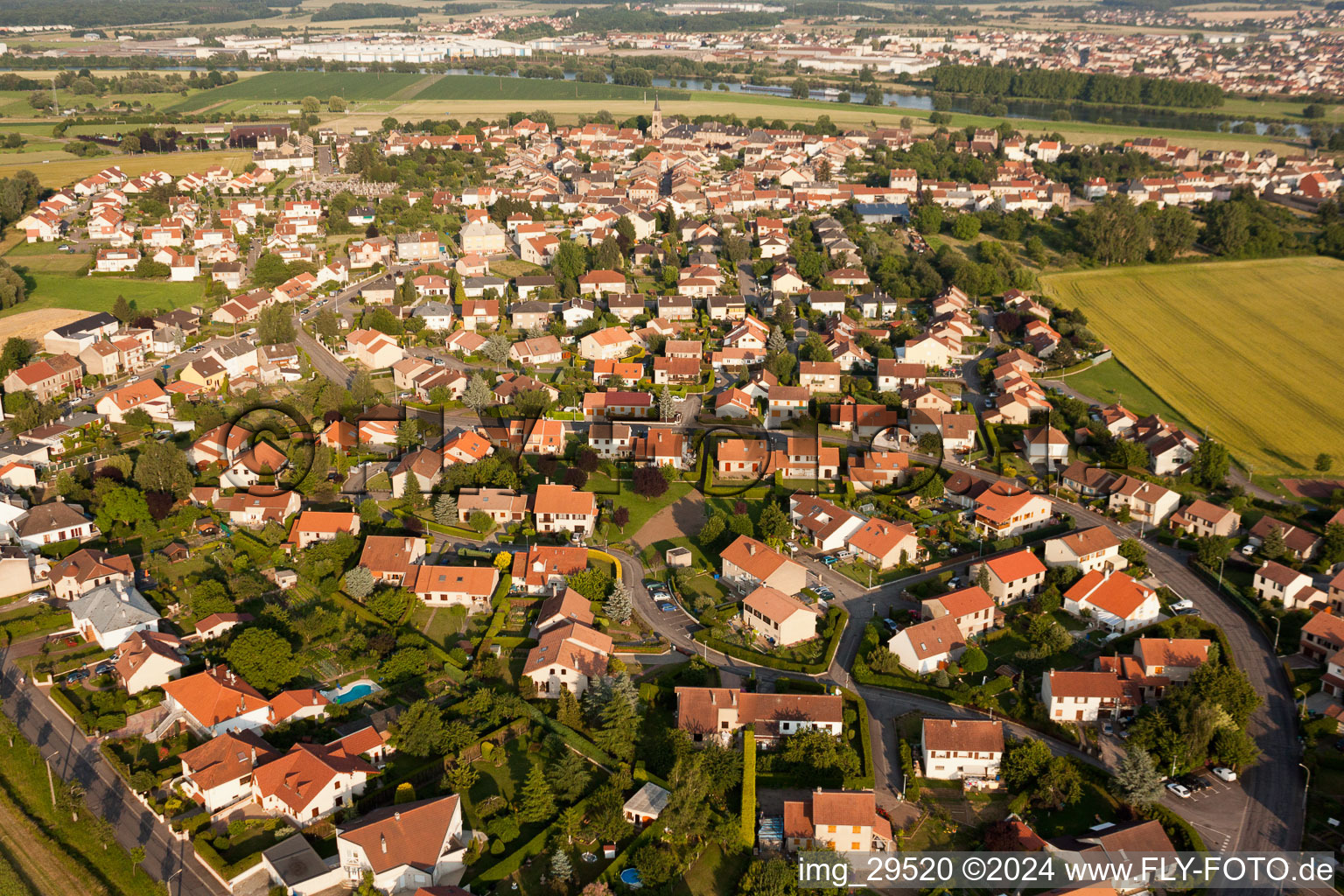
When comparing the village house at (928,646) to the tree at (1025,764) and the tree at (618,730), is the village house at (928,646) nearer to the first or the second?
the tree at (1025,764)

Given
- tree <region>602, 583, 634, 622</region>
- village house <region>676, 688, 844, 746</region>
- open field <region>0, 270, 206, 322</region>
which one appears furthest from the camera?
open field <region>0, 270, 206, 322</region>

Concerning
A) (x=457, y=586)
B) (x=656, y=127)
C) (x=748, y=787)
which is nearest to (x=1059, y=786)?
(x=748, y=787)

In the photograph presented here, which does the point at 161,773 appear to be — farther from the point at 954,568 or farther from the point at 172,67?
the point at 172,67

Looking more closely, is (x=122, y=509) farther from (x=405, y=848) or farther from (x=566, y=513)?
(x=405, y=848)

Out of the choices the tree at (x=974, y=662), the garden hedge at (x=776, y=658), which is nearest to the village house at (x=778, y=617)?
the garden hedge at (x=776, y=658)

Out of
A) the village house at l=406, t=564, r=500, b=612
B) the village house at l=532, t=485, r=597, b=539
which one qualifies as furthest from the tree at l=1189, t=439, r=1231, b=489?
the village house at l=406, t=564, r=500, b=612

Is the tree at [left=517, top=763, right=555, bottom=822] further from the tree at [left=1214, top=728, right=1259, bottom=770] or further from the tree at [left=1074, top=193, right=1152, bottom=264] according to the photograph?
the tree at [left=1074, top=193, right=1152, bottom=264]

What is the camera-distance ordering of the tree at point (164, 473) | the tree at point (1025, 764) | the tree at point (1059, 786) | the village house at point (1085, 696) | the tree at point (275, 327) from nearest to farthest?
the tree at point (1059, 786) < the tree at point (1025, 764) < the village house at point (1085, 696) < the tree at point (164, 473) < the tree at point (275, 327)
